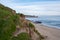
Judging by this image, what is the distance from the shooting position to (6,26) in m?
6.06

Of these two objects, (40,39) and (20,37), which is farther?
(40,39)

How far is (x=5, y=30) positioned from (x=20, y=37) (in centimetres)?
44

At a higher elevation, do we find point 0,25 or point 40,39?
point 0,25

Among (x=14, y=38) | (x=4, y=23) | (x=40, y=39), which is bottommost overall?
(x=40, y=39)

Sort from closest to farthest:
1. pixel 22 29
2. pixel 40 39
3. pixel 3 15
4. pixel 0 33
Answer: pixel 0 33 → pixel 3 15 → pixel 22 29 → pixel 40 39

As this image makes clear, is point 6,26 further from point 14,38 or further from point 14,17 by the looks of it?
point 14,17

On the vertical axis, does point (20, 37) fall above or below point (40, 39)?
above

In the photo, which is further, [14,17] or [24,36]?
[14,17]

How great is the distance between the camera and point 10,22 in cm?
626

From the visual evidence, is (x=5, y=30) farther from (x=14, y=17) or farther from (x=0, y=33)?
(x=14, y=17)

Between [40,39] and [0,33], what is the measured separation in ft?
12.5

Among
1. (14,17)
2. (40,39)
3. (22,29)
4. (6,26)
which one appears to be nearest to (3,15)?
(14,17)

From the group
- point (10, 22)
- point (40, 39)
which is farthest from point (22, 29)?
point (10, 22)

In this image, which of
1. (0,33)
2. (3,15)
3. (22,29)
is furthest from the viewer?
(22,29)
